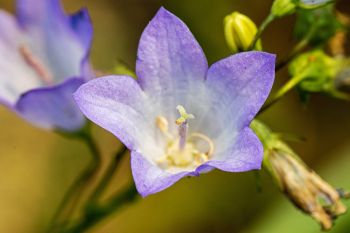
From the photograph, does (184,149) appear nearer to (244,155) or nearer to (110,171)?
(110,171)

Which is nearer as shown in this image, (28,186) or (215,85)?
(215,85)

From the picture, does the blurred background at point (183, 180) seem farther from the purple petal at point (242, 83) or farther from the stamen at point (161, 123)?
the purple petal at point (242, 83)

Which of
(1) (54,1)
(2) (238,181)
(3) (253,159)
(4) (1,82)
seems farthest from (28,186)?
Result: (3) (253,159)

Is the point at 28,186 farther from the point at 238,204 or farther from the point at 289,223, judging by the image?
the point at 289,223

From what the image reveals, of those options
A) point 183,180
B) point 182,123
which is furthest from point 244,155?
point 183,180

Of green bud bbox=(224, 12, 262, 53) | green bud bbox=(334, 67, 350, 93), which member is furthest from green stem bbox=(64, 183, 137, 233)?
green bud bbox=(334, 67, 350, 93)

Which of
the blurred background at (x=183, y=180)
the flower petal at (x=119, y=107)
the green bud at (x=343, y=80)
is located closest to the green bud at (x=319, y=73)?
the green bud at (x=343, y=80)
